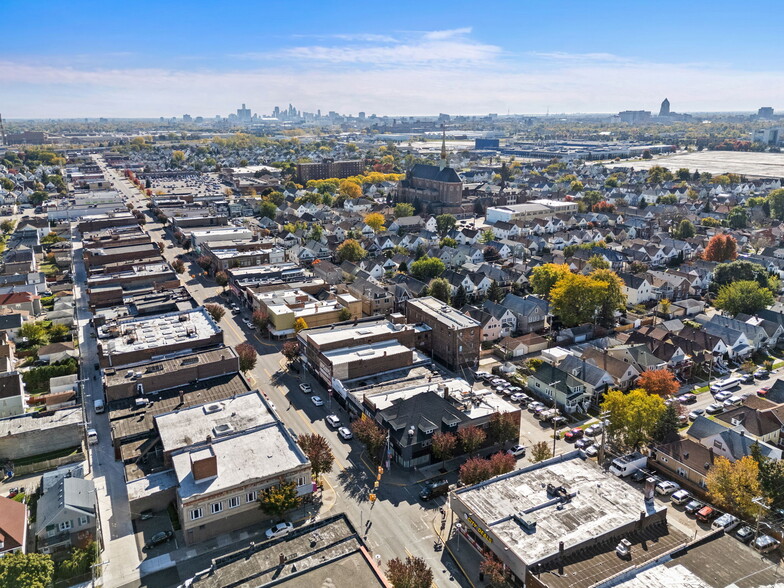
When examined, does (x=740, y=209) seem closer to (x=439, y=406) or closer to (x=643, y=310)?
(x=643, y=310)

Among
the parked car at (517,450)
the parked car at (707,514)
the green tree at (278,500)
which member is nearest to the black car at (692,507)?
the parked car at (707,514)

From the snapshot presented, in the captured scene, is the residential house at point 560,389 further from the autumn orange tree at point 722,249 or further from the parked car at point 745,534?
the autumn orange tree at point 722,249

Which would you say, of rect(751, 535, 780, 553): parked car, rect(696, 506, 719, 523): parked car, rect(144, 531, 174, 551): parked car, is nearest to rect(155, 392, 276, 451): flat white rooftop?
rect(144, 531, 174, 551): parked car

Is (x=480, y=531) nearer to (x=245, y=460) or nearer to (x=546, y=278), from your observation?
(x=245, y=460)

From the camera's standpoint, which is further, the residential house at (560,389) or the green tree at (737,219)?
the green tree at (737,219)

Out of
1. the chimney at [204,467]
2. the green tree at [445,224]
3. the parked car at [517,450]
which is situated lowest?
the parked car at [517,450]

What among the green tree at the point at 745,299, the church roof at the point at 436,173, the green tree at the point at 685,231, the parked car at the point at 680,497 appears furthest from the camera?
the church roof at the point at 436,173

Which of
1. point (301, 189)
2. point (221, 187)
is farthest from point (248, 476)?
point (221, 187)

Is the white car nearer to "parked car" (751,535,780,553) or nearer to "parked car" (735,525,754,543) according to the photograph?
"parked car" (735,525,754,543)
